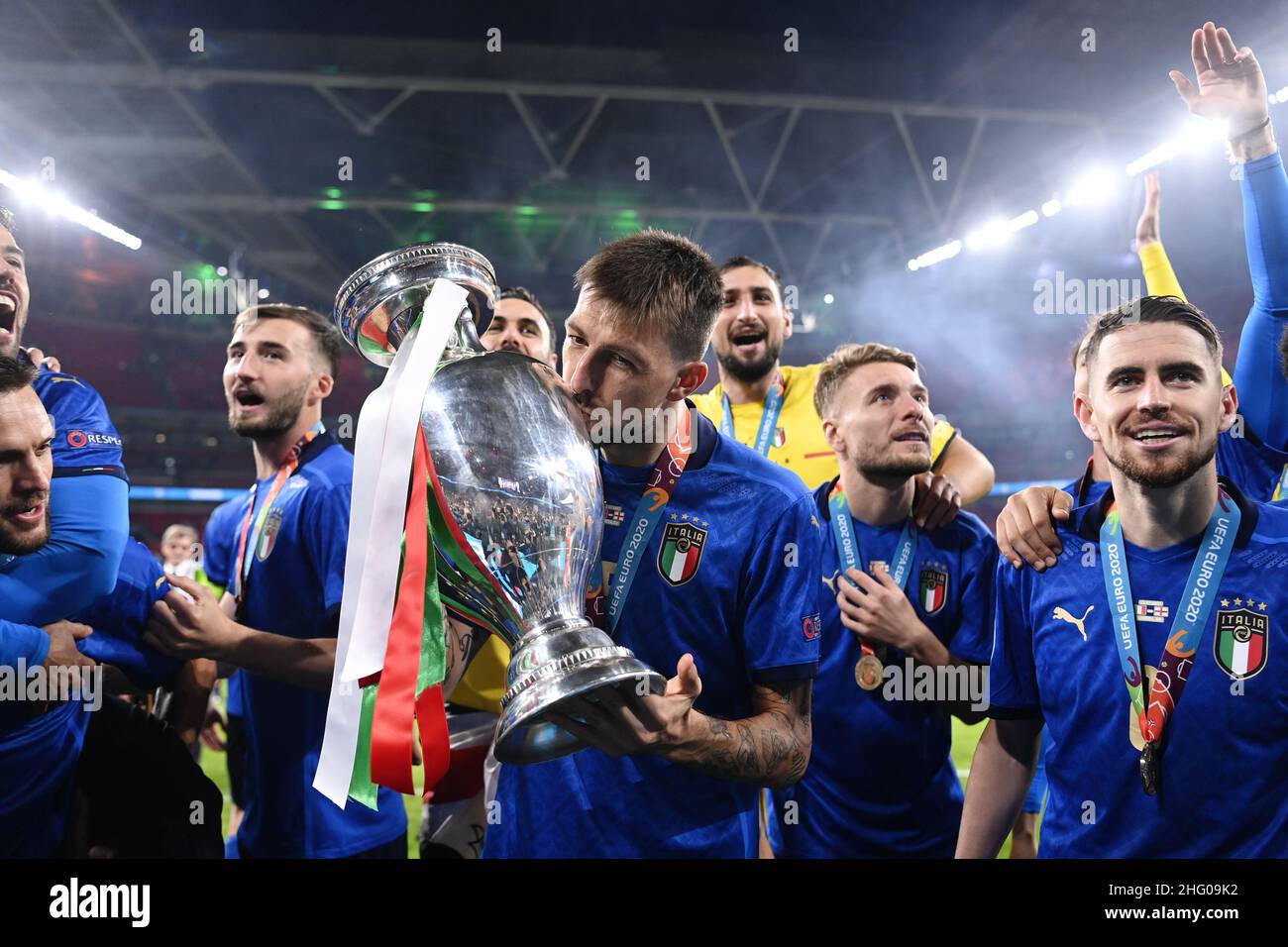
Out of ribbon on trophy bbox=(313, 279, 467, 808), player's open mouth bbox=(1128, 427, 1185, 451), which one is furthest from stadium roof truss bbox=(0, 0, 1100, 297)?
ribbon on trophy bbox=(313, 279, 467, 808)

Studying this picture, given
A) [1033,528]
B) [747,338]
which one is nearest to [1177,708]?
[1033,528]

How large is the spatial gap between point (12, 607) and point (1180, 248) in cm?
1159

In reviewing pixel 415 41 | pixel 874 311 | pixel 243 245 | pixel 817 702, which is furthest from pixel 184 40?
pixel 874 311

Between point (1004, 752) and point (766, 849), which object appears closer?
point (1004, 752)

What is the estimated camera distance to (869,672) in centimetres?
242

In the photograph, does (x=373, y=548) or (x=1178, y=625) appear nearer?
(x=373, y=548)

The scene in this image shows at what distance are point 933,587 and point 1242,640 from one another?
89 centimetres

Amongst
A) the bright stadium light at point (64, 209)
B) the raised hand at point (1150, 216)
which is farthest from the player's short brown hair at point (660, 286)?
the bright stadium light at point (64, 209)

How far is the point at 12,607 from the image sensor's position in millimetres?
1849

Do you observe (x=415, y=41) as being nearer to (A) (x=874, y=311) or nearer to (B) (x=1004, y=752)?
(B) (x=1004, y=752)

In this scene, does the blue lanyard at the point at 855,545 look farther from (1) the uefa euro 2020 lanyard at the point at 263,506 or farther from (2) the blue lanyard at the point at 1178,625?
(1) the uefa euro 2020 lanyard at the point at 263,506

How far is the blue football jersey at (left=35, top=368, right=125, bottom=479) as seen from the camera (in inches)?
77.9

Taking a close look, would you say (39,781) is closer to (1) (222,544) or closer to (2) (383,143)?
(1) (222,544)

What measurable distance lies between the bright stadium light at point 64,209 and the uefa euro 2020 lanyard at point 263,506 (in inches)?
325
